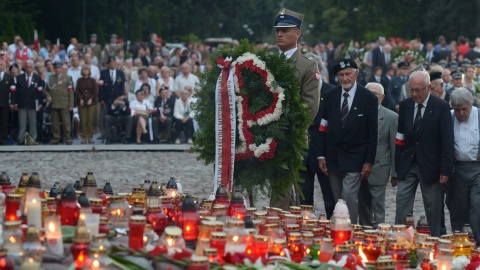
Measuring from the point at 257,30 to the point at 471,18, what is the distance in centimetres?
3872

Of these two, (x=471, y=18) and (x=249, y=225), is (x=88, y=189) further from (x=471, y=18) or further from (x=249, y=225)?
(x=471, y=18)

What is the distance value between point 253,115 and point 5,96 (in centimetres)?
1621

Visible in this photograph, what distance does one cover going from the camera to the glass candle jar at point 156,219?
9.93 m

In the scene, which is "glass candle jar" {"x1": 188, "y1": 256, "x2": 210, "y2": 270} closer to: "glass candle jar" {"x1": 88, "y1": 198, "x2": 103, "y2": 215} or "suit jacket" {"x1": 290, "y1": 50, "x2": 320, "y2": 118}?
"glass candle jar" {"x1": 88, "y1": 198, "x2": 103, "y2": 215}

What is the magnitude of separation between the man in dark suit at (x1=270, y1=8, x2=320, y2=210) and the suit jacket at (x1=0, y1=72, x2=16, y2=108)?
1577 centimetres

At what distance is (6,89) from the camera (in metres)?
28.6

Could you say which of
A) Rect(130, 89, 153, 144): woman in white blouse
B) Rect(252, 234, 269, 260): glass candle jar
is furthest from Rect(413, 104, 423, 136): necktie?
Rect(130, 89, 153, 144): woman in white blouse

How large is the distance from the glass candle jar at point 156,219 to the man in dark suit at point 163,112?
19.7m

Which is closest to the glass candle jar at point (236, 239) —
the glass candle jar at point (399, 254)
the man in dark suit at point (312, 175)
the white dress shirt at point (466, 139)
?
the glass candle jar at point (399, 254)

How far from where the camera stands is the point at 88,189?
11023 mm

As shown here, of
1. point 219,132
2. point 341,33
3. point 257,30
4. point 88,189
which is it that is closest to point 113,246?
point 88,189

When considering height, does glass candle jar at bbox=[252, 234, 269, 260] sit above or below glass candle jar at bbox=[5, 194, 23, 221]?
below

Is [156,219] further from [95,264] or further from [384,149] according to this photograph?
[384,149]

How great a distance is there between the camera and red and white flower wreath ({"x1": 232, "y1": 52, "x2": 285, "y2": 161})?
13102mm
